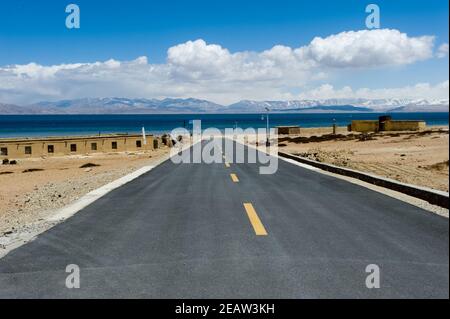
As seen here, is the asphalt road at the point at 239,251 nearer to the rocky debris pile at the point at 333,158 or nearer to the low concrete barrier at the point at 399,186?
the low concrete barrier at the point at 399,186

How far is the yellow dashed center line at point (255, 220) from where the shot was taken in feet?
26.8

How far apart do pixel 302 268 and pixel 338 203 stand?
18.8 ft

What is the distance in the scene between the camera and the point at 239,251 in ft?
22.6

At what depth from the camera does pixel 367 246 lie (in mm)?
6738

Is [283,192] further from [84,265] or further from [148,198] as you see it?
[84,265]

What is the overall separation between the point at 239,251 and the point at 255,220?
2.51 meters

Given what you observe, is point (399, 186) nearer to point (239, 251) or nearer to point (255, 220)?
point (255, 220)

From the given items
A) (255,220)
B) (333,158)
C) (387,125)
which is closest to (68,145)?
(333,158)

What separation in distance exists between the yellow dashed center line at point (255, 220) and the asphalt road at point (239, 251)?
0.02 meters

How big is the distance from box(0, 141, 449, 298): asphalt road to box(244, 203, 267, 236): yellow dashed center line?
2 centimetres

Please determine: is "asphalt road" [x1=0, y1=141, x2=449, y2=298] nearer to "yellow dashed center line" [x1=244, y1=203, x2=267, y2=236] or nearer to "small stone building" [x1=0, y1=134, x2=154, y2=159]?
"yellow dashed center line" [x1=244, y1=203, x2=267, y2=236]

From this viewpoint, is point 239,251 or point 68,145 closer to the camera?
point 239,251
